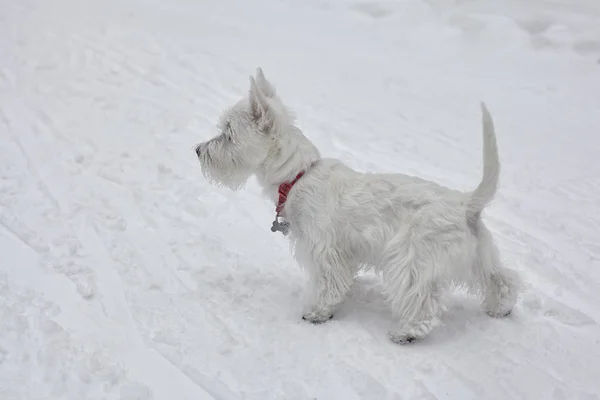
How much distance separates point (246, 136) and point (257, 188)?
194 cm

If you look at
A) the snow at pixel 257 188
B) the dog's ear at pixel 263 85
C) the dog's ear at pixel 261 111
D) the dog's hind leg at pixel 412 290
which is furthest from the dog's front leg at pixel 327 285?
the dog's ear at pixel 263 85

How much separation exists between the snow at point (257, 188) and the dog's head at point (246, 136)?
882 mm

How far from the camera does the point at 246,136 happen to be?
4.54m

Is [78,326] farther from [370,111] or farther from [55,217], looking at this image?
[370,111]

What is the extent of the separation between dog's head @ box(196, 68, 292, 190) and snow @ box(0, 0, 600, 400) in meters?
0.88

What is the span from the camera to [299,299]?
4.74 meters

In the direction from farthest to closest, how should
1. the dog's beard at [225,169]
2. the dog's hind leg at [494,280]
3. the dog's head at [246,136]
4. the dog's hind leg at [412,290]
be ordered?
the dog's beard at [225,169] < the dog's head at [246,136] < the dog's hind leg at [494,280] < the dog's hind leg at [412,290]

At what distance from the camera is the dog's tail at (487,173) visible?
145 inches

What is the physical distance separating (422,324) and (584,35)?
8.34 metres

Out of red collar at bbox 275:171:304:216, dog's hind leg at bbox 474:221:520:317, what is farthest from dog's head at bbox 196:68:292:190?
dog's hind leg at bbox 474:221:520:317

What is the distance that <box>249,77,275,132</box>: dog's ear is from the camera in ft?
14.4

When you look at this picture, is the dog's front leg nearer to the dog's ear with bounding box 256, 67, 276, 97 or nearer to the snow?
the snow

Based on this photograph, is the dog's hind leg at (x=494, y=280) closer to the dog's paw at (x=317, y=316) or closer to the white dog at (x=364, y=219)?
the white dog at (x=364, y=219)

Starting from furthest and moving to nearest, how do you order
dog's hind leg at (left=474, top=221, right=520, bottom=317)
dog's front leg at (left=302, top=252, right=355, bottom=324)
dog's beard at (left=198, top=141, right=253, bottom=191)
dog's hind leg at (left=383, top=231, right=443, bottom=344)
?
dog's beard at (left=198, top=141, right=253, bottom=191) → dog's front leg at (left=302, top=252, right=355, bottom=324) → dog's hind leg at (left=474, top=221, right=520, bottom=317) → dog's hind leg at (left=383, top=231, right=443, bottom=344)
